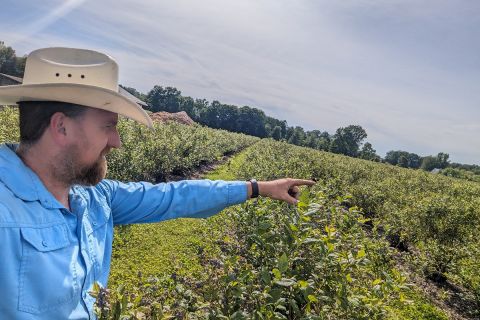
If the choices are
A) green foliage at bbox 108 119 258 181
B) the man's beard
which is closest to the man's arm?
the man's beard

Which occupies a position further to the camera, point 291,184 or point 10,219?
point 291,184

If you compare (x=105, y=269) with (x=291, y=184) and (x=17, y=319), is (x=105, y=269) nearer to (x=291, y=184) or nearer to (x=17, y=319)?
(x=17, y=319)

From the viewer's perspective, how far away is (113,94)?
1.92m

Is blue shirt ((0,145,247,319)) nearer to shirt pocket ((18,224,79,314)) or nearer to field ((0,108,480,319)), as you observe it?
shirt pocket ((18,224,79,314))

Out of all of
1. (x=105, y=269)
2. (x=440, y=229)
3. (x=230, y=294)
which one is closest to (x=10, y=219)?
(x=105, y=269)

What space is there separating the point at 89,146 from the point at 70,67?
469mm

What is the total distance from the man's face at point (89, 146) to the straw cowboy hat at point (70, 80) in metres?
0.08

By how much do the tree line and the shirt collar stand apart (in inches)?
2957

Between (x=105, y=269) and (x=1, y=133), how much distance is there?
681cm

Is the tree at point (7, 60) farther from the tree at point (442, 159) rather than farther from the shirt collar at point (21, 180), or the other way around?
the tree at point (442, 159)

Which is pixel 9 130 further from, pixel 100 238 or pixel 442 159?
pixel 442 159

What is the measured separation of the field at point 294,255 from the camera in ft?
6.40

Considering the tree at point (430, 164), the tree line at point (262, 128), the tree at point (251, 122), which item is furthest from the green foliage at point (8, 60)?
the tree at point (430, 164)

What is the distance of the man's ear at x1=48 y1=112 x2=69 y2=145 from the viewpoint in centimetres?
185
